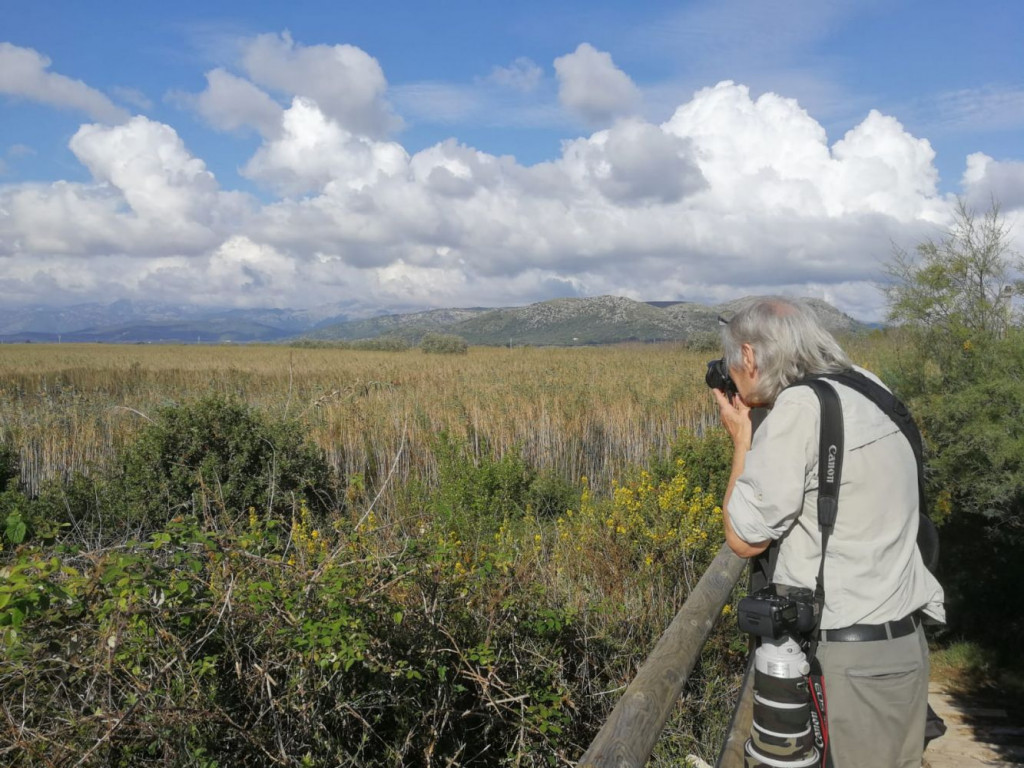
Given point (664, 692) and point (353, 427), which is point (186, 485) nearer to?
point (353, 427)

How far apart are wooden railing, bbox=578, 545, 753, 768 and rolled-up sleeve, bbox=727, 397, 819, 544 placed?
0.65 m

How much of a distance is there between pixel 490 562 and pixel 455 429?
17.2ft

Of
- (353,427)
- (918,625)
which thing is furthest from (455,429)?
(918,625)

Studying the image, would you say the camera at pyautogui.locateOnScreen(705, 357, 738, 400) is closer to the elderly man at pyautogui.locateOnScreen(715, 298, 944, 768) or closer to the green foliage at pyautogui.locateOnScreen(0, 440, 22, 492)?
the elderly man at pyautogui.locateOnScreen(715, 298, 944, 768)

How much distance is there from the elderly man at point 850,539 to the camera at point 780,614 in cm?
6

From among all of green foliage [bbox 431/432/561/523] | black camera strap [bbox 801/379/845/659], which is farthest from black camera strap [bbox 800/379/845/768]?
green foliage [bbox 431/432/561/523]

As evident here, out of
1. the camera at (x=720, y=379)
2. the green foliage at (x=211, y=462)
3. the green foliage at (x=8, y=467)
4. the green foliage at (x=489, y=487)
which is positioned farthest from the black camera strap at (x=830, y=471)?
the green foliage at (x=8, y=467)

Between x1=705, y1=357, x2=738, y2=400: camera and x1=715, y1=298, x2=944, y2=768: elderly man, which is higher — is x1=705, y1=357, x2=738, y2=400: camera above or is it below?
above

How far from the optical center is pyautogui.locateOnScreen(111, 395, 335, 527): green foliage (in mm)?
6336

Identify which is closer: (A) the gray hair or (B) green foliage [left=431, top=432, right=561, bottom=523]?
(A) the gray hair

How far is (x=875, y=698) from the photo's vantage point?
198 centimetres

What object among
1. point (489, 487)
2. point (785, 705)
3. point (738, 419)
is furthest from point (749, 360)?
point (489, 487)

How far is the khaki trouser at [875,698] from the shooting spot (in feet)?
6.44

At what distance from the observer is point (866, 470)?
191 cm
